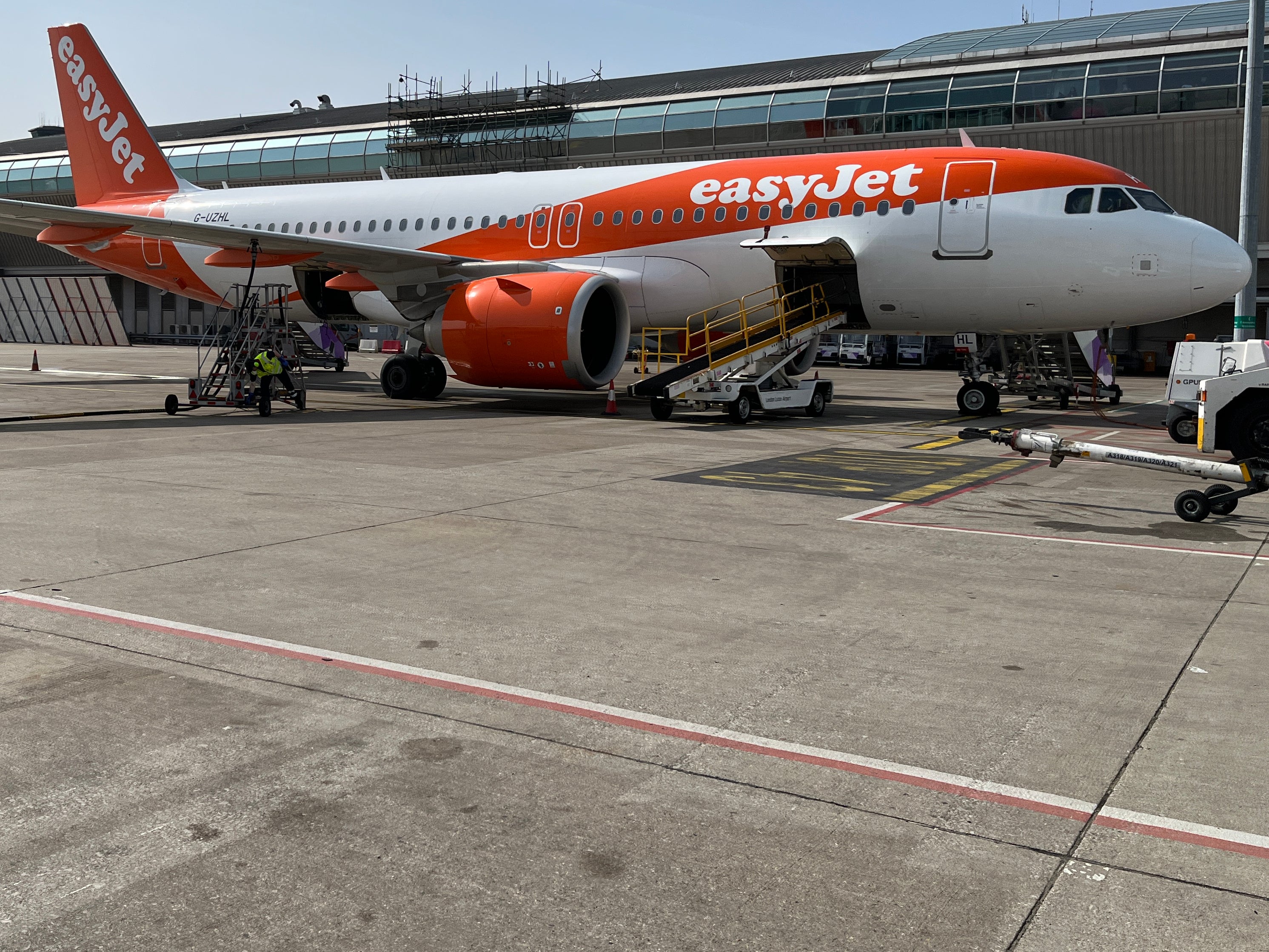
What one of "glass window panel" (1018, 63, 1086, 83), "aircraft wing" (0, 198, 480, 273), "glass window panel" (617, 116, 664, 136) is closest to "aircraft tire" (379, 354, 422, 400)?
"aircraft wing" (0, 198, 480, 273)

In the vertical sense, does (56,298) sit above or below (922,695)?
above

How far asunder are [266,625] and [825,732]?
320 cm

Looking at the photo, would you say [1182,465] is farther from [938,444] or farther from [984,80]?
[984,80]

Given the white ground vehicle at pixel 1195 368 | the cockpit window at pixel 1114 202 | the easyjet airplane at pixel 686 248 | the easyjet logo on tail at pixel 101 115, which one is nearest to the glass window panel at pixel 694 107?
the easyjet airplane at pixel 686 248

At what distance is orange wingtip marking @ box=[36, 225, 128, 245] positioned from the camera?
64.7 ft

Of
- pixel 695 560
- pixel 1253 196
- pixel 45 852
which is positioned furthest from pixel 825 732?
pixel 1253 196

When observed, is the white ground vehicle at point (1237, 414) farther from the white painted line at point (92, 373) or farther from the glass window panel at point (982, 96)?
the glass window panel at point (982, 96)

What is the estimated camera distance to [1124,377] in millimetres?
38000

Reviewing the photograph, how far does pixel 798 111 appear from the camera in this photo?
41.4m

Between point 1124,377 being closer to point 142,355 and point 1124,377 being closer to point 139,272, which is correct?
point 139,272

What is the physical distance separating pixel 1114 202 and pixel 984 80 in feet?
80.3

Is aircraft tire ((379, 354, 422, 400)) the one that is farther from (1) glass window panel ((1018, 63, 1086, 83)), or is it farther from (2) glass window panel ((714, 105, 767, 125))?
(1) glass window panel ((1018, 63, 1086, 83))

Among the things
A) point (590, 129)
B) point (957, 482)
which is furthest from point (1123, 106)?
point (957, 482)

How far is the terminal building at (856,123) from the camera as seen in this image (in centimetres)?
3703
